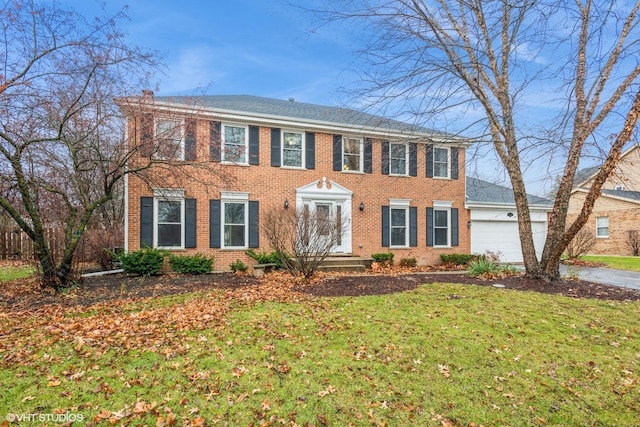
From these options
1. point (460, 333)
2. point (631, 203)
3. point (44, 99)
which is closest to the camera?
point (460, 333)

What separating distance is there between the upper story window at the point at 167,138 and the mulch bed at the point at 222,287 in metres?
3.23

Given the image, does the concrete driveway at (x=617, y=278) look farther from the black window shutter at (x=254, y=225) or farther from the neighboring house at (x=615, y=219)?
the black window shutter at (x=254, y=225)

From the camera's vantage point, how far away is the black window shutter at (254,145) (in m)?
11.7

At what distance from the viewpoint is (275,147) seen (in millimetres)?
12016

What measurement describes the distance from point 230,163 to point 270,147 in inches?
57.6

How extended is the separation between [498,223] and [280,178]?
9.68m

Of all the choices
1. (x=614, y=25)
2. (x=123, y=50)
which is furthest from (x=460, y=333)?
(x=123, y=50)

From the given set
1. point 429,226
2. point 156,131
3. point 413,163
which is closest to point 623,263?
point 429,226

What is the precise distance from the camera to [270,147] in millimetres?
11961

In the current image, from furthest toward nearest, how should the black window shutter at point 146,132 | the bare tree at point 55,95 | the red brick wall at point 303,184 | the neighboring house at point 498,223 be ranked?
the neighboring house at point 498,223 → the red brick wall at point 303,184 → the black window shutter at point 146,132 → the bare tree at point 55,95

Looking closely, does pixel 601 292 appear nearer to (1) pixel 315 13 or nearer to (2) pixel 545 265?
(2) pixel 545 265

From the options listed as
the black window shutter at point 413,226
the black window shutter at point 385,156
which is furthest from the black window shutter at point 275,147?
the black window shutter at point 413,226

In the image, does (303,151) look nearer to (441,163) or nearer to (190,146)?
(190,146)

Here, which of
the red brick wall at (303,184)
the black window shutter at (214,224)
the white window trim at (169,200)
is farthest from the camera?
the black window shutter at (214,224)
